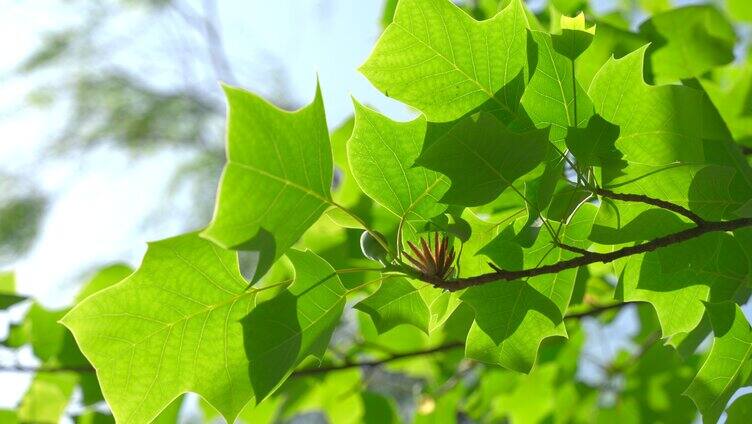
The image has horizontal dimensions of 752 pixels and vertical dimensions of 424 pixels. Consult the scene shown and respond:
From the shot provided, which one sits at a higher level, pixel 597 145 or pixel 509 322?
pixel 597 145

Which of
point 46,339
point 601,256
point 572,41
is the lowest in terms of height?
point 46,339

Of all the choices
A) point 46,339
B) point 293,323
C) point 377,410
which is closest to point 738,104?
point 293,323

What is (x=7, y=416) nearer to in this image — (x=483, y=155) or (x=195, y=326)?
(x=195, y=326)

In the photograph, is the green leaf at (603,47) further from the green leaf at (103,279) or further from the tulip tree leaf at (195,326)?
the green leaf at (103,279)

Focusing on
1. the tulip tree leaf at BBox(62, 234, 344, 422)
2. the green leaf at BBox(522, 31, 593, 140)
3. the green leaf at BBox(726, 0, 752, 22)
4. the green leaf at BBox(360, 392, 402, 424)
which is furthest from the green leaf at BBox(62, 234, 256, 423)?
the green leaf at BBox(726, 0, 752, 22)

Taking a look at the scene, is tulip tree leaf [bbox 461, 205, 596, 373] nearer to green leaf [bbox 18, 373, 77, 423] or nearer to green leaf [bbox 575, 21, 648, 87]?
green leaf [bbox 575, 21, 648, 87]

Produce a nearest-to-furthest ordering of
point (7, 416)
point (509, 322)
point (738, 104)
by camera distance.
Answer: point (509, 322) < point (738, 104) < point (7, 416)

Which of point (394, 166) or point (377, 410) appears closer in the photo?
point (394, 166)
